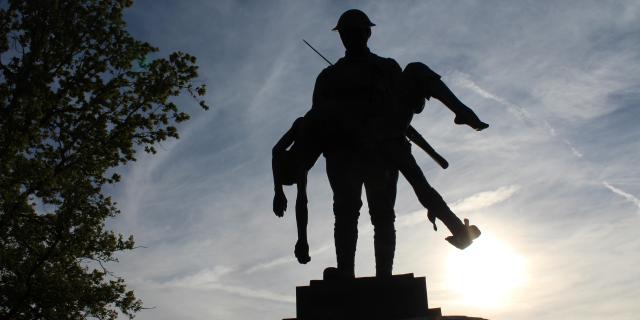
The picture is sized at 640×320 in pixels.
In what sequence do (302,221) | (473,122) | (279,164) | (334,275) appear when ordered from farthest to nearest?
(279,164) < (302,221) < (473,122) < (334,275)

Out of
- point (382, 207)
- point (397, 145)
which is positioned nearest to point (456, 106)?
point (397, 145)

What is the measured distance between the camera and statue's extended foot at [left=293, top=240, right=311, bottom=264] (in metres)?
5.41

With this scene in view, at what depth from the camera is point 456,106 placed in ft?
16.9

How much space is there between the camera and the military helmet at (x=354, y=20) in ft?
19.1

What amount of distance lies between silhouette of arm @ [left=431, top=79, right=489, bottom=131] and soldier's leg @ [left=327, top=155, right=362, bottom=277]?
108 cm

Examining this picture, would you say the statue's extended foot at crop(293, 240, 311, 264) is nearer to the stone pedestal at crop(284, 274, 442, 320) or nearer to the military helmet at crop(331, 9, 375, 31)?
the stone pedestal at crop(284, 274, 442, 320)

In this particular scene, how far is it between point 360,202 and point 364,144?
0.59 metres

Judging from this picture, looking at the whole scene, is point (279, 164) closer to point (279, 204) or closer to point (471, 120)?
point (279, 204)

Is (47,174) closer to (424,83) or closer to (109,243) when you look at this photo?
(109,243)

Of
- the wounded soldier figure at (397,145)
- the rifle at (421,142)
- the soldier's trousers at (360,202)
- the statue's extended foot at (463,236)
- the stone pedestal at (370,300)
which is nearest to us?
the stone pedestal at (370,300)

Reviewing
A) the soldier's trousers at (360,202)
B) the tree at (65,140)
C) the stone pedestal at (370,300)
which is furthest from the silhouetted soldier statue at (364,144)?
the tree at (65,140)

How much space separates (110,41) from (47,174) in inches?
156

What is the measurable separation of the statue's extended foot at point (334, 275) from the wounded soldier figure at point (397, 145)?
44 centimetres

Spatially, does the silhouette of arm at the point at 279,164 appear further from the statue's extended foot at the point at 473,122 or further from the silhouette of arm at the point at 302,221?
the statue's extended foot at the point at 473,122
